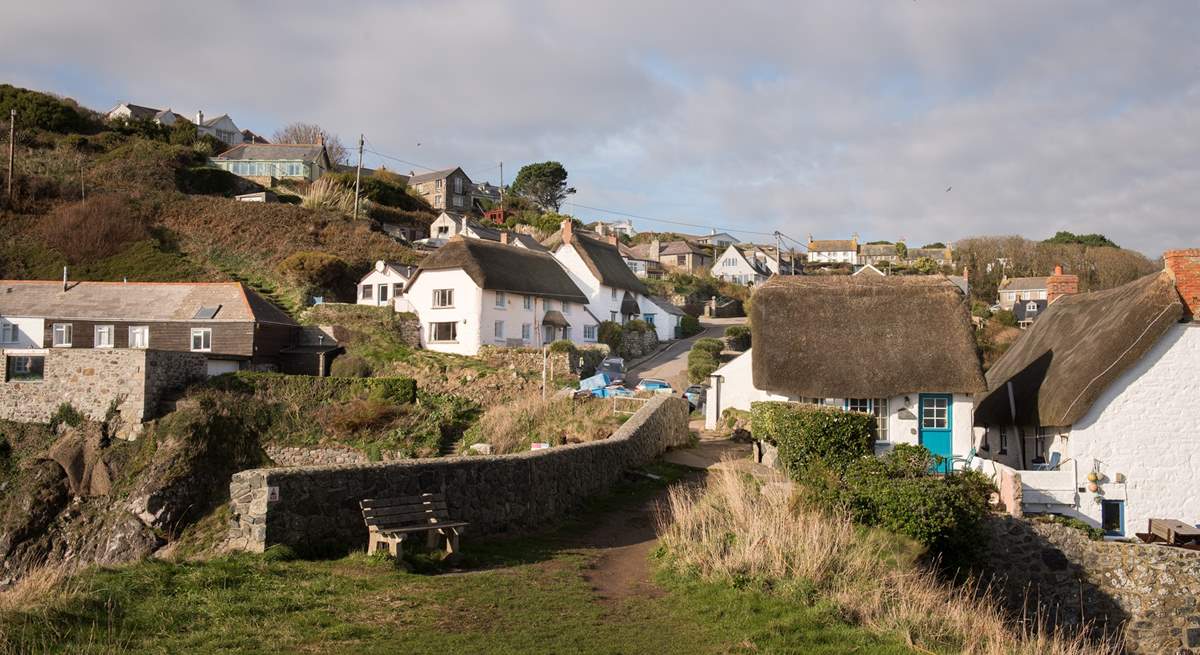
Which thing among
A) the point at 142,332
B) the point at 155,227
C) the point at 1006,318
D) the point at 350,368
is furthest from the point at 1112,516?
the point at 155,227

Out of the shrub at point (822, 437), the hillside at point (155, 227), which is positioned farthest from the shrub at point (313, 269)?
the shrub at point (822, 437)

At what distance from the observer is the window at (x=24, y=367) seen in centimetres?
3102

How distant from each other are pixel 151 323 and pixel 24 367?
565 centimetres

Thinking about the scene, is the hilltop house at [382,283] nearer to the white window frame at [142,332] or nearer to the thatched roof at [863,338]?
the white window frame at [142,332]

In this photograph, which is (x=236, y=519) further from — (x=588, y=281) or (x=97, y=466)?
(x=588, y=281)

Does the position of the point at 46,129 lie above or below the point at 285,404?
above

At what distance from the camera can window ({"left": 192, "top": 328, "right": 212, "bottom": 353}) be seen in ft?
119

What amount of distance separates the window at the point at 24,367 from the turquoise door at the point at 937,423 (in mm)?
30754

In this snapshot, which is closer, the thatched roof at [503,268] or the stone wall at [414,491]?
the stone wall at [414,491]

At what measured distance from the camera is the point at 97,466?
2564cm

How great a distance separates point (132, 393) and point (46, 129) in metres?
50.3

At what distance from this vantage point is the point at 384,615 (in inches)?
338

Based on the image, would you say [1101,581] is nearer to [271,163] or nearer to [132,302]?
[132,302]

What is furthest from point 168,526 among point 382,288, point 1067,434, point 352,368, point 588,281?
point 588,281
